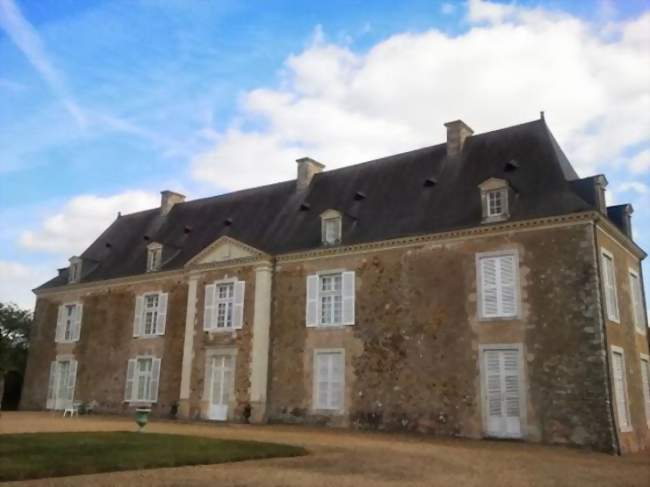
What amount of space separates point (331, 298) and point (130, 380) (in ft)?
29.9

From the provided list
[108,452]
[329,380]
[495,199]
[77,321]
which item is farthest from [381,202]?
[77,321]

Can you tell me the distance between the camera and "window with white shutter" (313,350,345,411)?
58.6 feet

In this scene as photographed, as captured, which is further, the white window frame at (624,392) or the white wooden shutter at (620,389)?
the white wooden shutter at (620,389)

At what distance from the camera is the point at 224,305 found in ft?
68.4

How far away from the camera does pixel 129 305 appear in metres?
24.1

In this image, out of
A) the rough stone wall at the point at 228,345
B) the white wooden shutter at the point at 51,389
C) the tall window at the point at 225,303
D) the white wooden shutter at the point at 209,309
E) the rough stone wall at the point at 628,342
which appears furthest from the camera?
the white wooden shutter at the point at 51,389

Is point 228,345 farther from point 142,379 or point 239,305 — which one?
point 142,379

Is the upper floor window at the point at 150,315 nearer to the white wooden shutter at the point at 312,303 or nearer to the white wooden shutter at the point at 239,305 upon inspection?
the white wooden shutter at the point at 239,305

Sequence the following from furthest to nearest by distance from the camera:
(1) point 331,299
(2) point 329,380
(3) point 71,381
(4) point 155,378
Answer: (3) point 71,381
(4) point 155,378
(1) point 331,299
(2) point 329,380

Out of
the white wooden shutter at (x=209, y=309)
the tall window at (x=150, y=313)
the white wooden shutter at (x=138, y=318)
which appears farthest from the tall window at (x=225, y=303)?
the white wooden shutter at (x=138, y=318)

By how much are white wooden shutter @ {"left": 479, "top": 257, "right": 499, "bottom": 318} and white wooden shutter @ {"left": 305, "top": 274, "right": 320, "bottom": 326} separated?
520cm

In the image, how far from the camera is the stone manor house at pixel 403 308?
14.8 metres

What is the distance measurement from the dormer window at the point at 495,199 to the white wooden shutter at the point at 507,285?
44.0 inches

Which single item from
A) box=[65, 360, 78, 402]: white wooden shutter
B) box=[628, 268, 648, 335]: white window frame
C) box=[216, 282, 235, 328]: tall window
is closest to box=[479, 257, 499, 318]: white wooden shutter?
box=[628, 268, 648, 335]: white window frame
